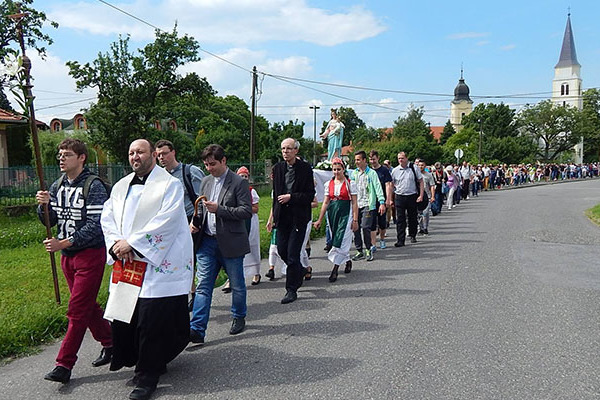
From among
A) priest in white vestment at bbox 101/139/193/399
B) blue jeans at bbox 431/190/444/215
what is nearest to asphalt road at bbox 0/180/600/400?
priest in white vestment at bbox 101/139/193/399

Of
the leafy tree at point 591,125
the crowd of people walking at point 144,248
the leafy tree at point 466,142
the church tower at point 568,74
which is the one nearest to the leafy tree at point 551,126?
the leafy tree at point 591,125

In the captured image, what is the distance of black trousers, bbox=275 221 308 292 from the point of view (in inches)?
255

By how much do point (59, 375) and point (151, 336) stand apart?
2.84 ft

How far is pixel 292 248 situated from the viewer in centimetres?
647

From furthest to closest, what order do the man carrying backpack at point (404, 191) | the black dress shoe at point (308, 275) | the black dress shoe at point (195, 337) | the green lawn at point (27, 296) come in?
the man carrying backpack at point (404, 191)
the black dress shoe at point (308, 275)
the green lawn at point (27, 296)
the black dress shoe at point (195, 337)

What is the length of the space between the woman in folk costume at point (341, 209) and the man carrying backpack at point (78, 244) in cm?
407

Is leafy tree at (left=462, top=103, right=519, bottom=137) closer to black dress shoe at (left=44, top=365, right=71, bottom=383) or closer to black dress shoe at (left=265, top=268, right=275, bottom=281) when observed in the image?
black dress shoe at (left=265, top=268, right=275, bottom=281)

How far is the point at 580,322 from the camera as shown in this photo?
5660 mm

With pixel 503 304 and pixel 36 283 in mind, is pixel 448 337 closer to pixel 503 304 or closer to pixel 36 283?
pixel 503 304

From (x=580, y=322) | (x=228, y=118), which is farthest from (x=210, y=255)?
(x=228, y=118)

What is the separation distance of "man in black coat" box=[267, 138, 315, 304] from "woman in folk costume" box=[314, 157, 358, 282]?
4.86ft

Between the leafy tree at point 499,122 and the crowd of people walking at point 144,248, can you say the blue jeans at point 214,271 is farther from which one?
the leafy tree at point 499,122

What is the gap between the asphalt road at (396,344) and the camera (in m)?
4.04

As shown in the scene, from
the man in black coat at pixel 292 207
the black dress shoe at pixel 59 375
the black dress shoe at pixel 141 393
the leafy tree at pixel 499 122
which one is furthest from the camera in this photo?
the leafy tree at pixel 499 122
